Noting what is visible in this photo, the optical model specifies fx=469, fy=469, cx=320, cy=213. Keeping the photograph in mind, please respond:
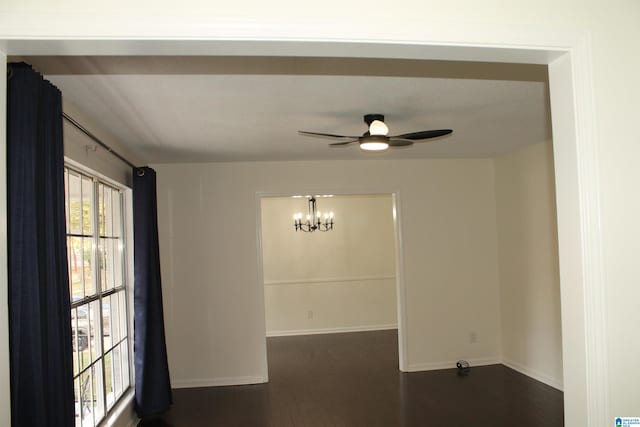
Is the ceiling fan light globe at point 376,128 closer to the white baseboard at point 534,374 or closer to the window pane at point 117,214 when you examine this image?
the window pane at point 117,214

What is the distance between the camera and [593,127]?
145 cm

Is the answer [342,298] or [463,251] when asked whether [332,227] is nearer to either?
[342,298]

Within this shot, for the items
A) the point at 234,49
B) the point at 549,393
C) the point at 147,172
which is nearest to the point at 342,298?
the point at 549,393

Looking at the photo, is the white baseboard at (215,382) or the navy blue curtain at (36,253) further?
the white baseboard at (215,382)

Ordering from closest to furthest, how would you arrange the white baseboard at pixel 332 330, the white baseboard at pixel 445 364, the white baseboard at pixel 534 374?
the white baseboard at pixel 534 374, the white baseboard at pixel 445 364, the white baseboard at pixel 332 330

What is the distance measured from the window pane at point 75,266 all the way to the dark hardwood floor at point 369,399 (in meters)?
1.80

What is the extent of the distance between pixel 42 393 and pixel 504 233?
5.22 meters

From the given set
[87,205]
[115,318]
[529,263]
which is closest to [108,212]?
[87,205]

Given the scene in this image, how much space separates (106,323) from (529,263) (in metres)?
4.39

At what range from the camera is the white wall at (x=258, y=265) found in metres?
5.43

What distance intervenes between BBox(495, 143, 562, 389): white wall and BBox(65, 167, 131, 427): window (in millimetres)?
4264

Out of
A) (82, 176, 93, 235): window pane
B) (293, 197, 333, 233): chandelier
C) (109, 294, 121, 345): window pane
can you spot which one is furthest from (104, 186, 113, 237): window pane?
(293, 197, 333, 233): chandelier

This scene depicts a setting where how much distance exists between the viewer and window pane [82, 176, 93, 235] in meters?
3.38

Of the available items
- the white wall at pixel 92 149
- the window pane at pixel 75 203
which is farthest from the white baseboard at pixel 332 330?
the window pane at pixel 75 203
